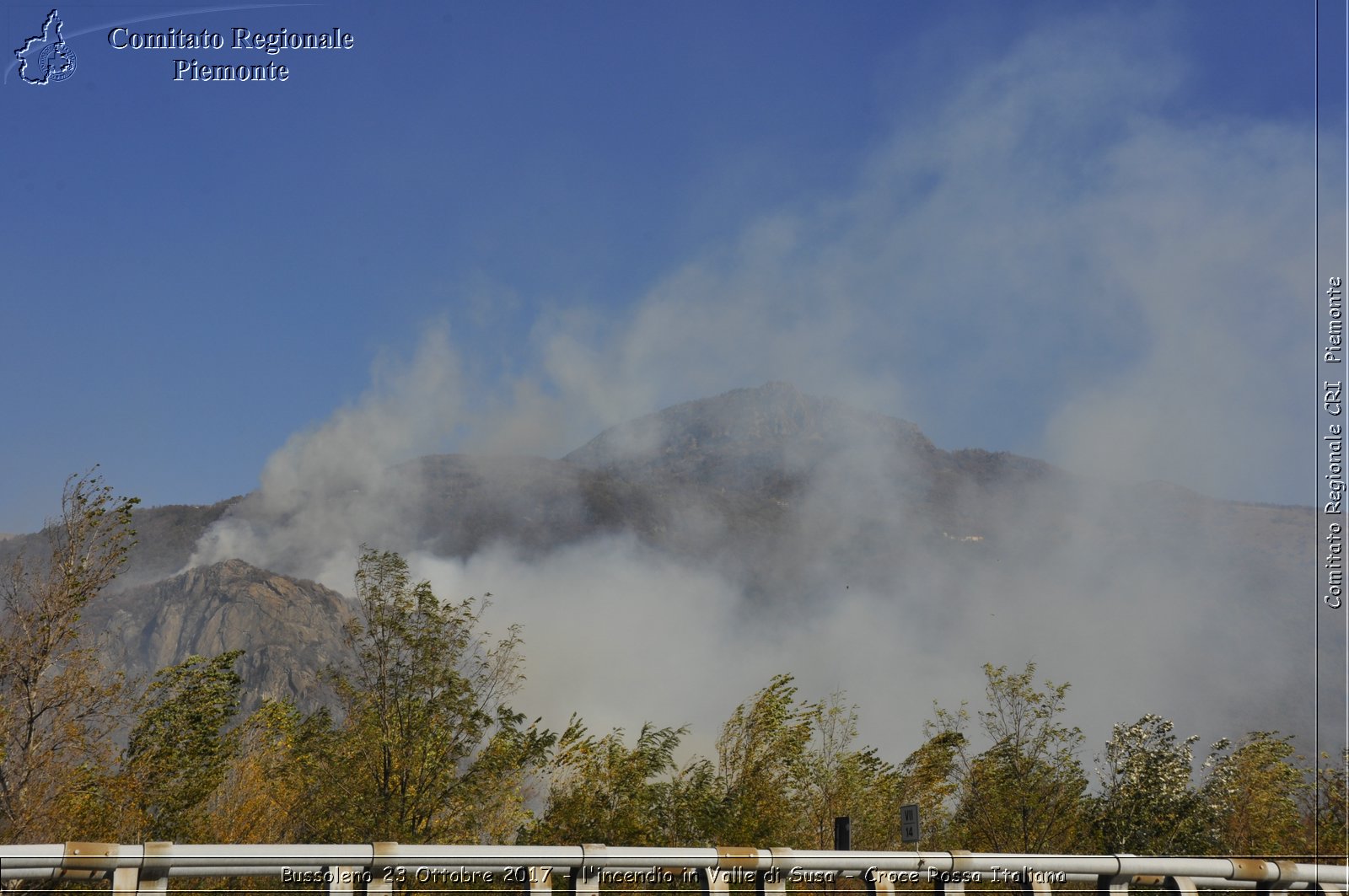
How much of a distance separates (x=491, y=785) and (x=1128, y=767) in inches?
1219

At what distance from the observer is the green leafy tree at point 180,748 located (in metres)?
29.8

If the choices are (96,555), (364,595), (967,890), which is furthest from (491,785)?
(967,890)

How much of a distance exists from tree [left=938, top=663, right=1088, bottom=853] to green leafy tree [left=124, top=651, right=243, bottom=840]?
25.4m

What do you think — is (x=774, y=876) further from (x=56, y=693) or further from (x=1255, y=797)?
(x=1255, y=797)

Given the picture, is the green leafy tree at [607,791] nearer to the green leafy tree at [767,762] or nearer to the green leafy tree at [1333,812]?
the green leafy tree at [767,762]

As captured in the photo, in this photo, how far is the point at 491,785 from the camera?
30859 millimetres

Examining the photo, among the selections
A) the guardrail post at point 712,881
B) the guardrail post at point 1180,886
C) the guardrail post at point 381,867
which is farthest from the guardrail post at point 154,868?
the guardrail post at point 1180,886

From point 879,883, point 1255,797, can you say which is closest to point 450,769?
point 879,883

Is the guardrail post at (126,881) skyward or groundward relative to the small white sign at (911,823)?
skyward

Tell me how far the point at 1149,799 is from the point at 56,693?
41.5 meters

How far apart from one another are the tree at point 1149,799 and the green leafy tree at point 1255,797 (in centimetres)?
88

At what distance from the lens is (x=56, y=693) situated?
86.9 feet

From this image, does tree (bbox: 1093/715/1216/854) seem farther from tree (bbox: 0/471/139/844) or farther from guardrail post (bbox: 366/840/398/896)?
guardrail post (bbox: 366/840/398/896)

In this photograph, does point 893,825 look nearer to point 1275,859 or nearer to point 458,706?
point 458,706
